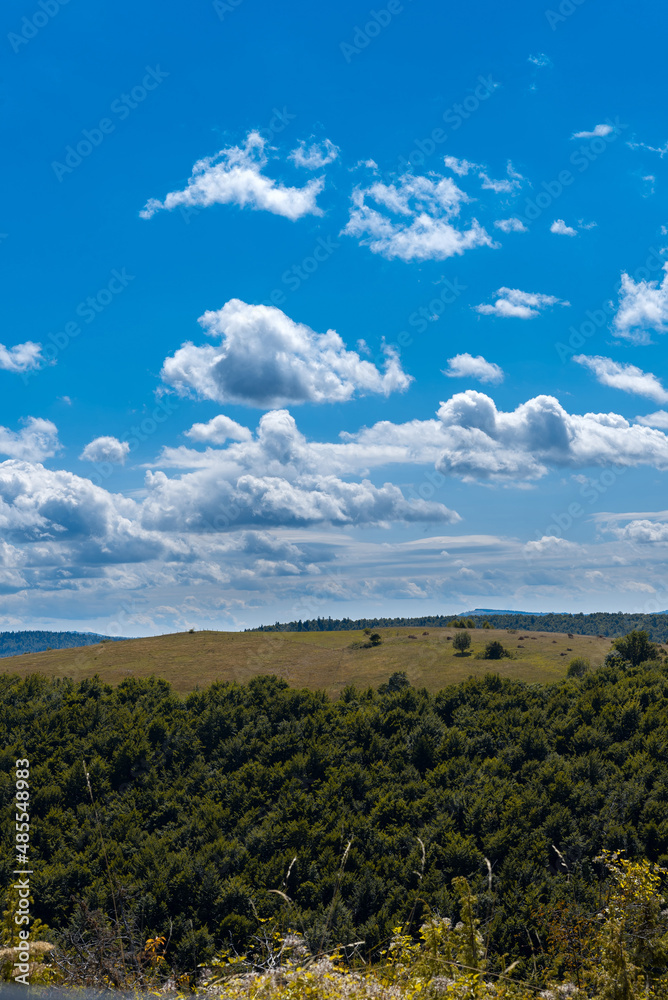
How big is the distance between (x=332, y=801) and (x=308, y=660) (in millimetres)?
58460

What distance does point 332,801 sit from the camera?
4288 cm

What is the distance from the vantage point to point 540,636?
119188 millimetres

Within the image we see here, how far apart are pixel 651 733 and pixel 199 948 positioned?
1344 inches

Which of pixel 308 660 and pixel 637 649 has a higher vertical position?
pixel 637 649

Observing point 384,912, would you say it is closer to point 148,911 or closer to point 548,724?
point 148,911

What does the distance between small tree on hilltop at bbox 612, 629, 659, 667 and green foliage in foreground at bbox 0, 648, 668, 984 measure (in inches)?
650

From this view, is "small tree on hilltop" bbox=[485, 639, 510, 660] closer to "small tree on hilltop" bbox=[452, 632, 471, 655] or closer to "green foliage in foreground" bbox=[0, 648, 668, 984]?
"small tree on hilltop" bbox=[452, 632, 471, 655]

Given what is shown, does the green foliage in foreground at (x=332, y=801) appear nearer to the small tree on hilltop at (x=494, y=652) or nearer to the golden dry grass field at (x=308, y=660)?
the golden dry grass field at (x=308, y=660)

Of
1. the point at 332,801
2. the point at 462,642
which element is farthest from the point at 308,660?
the point at 332,801

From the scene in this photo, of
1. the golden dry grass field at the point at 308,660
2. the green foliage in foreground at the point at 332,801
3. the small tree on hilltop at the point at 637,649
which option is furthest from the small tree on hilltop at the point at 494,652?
the green foliage in foreground at the point at 332,801

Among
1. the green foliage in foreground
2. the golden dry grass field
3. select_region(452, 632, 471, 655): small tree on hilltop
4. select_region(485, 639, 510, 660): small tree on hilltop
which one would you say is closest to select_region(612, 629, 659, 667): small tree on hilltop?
the golden dry grass field

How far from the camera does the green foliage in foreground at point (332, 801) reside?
110 feet

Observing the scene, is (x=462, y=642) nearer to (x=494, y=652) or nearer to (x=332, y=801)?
(x=494, y=652)

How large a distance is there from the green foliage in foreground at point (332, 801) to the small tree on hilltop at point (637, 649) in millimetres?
16505
